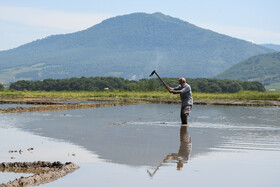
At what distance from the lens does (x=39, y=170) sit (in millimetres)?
9188

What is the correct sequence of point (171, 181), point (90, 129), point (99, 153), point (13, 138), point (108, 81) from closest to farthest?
1. point (171, 181)
2. point (99, 153)
3. point (13, 138)
4. point (90, 129)
5. point (108, 81)

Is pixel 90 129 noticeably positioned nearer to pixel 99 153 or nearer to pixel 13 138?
pixel 13 138

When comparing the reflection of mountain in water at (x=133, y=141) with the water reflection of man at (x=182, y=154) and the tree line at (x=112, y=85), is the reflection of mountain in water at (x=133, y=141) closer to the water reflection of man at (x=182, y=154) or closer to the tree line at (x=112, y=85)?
the water reflection of man at (x=182, y=154)

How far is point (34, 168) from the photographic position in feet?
30.7

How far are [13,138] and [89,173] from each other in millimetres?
6002

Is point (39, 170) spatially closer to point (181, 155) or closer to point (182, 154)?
point (181, 155)

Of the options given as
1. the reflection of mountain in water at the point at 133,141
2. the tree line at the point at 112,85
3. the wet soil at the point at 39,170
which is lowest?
the tree line at the point at 112,85

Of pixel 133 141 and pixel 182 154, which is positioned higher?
pixel 182 154

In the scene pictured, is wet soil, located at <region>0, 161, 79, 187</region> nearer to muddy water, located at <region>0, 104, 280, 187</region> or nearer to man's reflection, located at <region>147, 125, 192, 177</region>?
muddy water, located at <region>0, 104, 280, 187</region>

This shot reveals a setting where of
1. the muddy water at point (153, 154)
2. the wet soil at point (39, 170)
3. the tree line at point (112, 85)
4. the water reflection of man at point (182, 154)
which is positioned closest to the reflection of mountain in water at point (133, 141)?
the muddy water at point (153, 154)

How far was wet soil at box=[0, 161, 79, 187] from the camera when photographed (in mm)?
8031

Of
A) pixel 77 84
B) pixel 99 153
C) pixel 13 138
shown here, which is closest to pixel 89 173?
pixel 99 153

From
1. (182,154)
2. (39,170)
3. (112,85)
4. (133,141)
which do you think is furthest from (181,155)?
(112,85)

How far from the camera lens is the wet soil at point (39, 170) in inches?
316
